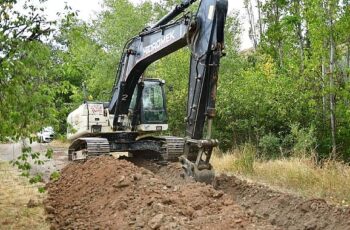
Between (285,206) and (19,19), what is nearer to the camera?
(19,19)

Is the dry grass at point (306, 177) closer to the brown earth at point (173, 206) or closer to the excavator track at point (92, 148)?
the brown earth at point (173, 206)

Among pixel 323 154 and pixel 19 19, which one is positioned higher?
pixel 19 19

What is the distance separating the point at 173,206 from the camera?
660 centimetres

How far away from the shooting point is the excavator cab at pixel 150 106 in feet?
42.0

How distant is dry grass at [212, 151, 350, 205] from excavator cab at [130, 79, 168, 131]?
6.96 feet

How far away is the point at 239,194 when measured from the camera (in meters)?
9.27

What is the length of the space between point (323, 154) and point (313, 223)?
9.94 m

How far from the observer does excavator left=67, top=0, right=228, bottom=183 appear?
27.6 feet

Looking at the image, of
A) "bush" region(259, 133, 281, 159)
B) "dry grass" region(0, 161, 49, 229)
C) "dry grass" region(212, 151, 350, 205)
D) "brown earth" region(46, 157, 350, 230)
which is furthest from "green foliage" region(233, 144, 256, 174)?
"dry grass" region(0, 161, 49, 229)

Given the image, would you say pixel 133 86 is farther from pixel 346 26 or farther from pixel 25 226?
pixel 346 26

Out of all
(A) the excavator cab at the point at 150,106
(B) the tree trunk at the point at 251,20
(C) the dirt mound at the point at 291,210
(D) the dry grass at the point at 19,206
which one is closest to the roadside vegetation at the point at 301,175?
(C) the dirt mound at the point at 291,210

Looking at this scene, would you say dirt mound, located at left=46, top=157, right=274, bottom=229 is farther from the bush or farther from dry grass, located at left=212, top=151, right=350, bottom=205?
the bush

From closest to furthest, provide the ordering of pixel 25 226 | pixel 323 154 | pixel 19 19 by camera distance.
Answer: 1. pixel 19 19
2. pixel 25 226
3. pixel 323 154

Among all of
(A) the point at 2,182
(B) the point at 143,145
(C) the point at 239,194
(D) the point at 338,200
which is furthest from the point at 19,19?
(B) the point at 143,145
